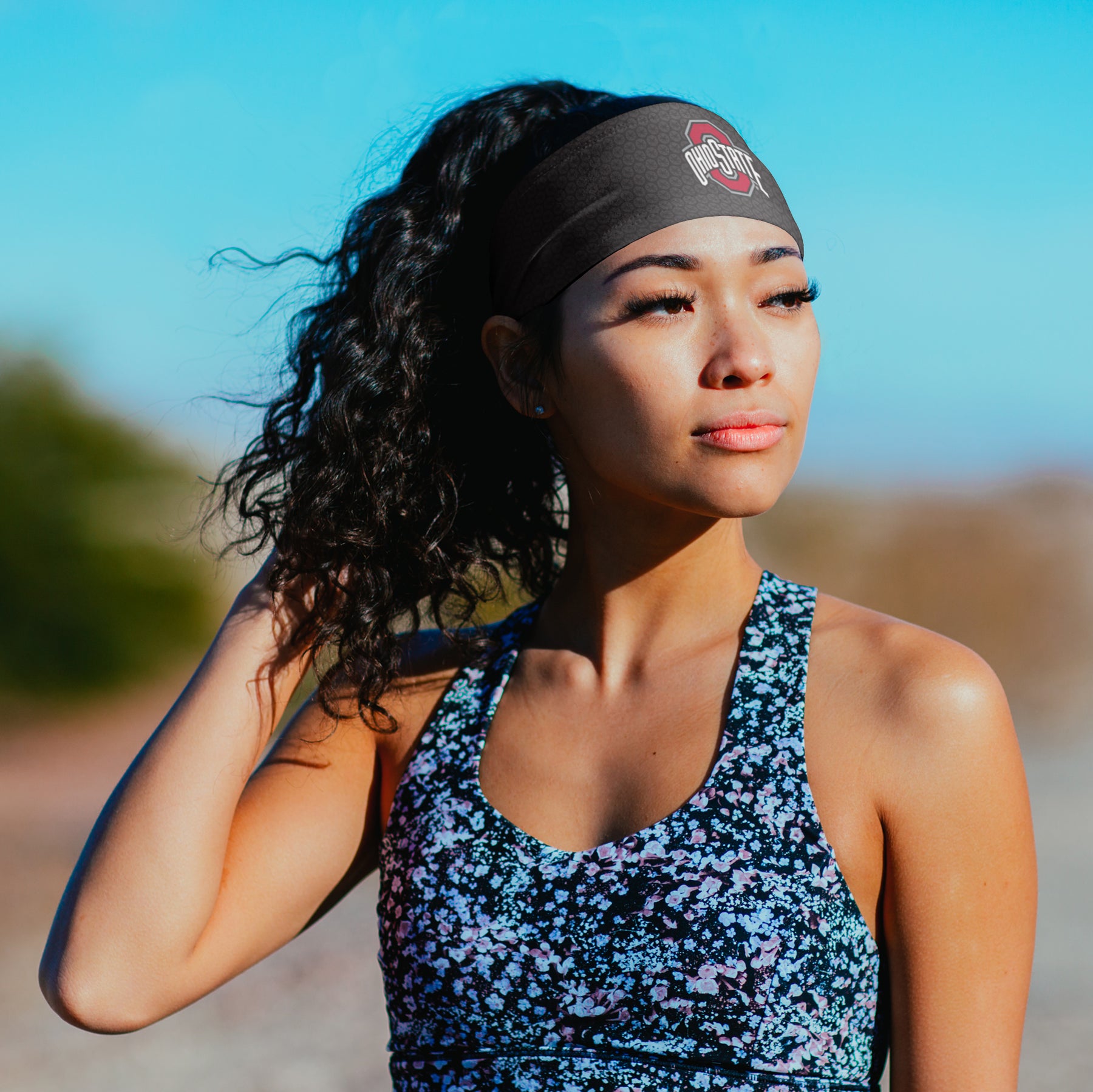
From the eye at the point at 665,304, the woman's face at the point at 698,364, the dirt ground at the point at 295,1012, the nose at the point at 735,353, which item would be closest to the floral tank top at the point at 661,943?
the woman's face at the point at 698,364

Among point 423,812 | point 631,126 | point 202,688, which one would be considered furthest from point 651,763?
point 631,126

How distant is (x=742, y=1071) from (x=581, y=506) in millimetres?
941

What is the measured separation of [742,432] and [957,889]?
693mm

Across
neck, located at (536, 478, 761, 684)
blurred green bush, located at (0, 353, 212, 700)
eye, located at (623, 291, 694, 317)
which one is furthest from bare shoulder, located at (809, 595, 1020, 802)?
blurred green bush, located at (0, 353, 212, 700)

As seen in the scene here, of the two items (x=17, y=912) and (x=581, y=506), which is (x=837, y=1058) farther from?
(x=17, y=912)

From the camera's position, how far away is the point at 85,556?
10.2 m

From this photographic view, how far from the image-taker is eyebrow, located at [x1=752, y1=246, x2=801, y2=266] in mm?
1838

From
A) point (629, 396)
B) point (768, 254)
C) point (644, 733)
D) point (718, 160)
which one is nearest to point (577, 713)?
point (644, 733)

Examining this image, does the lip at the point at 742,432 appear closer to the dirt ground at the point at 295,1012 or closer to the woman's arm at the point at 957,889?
the woman's arm at the point at 957,889

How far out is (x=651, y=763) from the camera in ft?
6.04

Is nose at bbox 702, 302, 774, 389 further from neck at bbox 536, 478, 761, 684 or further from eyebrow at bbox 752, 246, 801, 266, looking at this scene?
neck at bbox 536, 478, 761, 684

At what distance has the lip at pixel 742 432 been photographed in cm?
175

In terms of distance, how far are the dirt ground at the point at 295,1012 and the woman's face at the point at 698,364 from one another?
391cm

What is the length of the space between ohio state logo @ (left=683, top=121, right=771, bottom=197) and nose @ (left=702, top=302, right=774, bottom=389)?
0.25m
